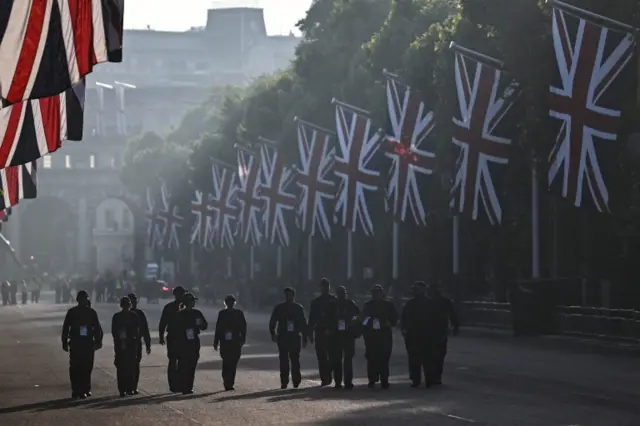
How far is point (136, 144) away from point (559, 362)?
124 metres

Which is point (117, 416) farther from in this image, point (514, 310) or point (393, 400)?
point (514, 310)

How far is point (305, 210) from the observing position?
62.2 meters

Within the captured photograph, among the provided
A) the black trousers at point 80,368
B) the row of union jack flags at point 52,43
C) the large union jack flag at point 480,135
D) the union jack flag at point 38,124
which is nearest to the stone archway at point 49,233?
the large union jack flag at point 480,135

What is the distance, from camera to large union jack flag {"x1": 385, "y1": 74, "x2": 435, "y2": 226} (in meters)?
50.2

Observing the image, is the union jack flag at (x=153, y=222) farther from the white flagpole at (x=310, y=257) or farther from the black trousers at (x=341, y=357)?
the black trousers at (x=341, y=357)

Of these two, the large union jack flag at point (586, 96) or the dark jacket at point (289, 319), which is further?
the large union jack flag at point (586, 96)

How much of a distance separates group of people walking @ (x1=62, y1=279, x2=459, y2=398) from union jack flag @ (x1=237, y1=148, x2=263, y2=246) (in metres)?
44.4

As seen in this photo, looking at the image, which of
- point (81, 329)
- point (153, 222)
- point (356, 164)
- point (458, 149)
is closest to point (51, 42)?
point (81, 329)

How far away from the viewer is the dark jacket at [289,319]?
2816 cm

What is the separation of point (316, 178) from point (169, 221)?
173 feet

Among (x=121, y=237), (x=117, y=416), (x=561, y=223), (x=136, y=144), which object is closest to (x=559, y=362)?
(x=117, y=416)

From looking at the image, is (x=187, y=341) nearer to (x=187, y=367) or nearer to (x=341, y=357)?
(x=187, y=367)

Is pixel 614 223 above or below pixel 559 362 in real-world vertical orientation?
above

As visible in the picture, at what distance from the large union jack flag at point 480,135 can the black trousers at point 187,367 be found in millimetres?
17505
